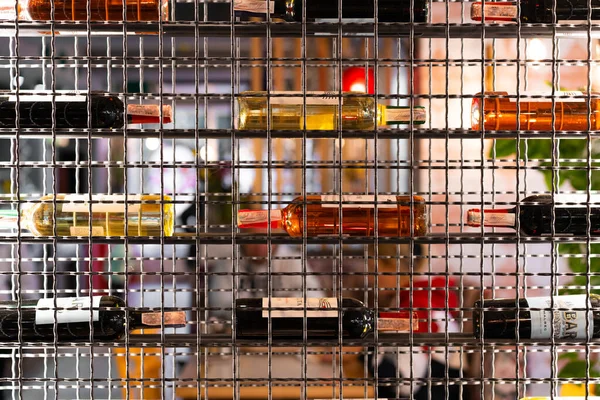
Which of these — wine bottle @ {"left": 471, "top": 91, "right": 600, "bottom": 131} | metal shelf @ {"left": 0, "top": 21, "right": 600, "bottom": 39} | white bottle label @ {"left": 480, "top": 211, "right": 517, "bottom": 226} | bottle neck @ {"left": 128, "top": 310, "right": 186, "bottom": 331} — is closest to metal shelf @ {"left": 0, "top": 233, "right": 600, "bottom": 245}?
white bottle label @ {"left": 480, "top": 211, "right": 517, "bottom": 226}

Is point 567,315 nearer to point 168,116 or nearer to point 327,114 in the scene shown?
point 327,114

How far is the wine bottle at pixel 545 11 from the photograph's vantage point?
1146 mm

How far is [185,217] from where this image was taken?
2727 mm

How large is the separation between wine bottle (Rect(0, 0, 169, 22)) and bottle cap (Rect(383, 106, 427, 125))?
48cm

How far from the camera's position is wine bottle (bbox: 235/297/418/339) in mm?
1132

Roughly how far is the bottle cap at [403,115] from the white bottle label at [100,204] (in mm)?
528

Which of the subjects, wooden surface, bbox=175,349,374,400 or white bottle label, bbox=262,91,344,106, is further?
wooden surface, bbox=175,349,374,400

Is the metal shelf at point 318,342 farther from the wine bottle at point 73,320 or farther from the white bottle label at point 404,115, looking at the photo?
the white bottle label at point 404,115

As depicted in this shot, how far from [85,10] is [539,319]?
1061mm

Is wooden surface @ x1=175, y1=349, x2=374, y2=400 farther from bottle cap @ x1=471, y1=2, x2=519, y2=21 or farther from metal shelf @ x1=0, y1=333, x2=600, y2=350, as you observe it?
bottle cap @ x1=471, y1=2, x2=519, y2=21

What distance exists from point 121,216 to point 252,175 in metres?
1.55

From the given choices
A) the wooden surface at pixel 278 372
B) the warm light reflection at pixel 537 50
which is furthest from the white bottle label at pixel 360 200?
the wooden surface at pixel 278 372

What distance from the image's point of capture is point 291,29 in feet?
3.78

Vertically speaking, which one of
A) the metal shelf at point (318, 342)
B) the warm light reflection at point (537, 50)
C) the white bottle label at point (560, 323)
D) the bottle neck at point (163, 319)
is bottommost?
the metal shelf at point (318, 342)
